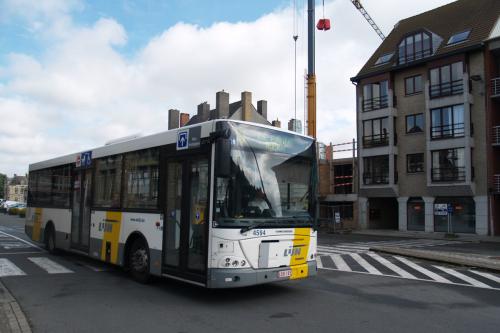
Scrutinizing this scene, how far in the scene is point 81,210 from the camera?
Answer: 40.4 feet

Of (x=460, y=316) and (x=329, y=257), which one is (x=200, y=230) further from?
(x=329, y=257)

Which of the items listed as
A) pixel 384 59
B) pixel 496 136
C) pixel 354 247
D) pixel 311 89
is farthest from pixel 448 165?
pixel 354 247

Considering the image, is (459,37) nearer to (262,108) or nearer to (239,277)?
(262,108)

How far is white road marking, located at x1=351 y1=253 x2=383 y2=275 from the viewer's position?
12.1 meters

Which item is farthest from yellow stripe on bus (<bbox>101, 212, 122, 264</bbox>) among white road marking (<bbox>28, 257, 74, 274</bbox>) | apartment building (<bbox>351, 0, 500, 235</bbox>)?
Answer: apartment building (<bbox>351, 0, 500, 235</bbox>)

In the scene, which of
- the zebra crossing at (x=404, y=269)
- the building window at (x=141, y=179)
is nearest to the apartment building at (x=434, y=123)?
the zebra crossing at (x=404, y=269)

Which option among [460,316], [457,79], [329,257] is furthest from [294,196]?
[457,79]

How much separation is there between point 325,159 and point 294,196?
34.1 metres

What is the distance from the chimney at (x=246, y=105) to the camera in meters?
56.1

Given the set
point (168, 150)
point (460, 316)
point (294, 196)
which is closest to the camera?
point (460, 316)

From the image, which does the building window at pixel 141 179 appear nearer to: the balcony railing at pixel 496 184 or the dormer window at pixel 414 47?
the balcony railing at pixel 496 184

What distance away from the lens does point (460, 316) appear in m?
7.04

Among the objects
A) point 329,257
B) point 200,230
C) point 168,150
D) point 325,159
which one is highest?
point 325,159

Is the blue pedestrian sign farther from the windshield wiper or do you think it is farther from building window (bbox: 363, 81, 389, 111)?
building window (bbox: 363, 81, 389, 111)
